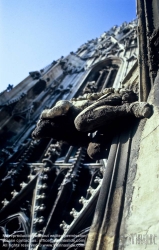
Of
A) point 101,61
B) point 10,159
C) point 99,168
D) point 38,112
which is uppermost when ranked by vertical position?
point 101,61

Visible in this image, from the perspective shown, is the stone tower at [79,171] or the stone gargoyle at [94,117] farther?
the stone gargoyle at [94,117]

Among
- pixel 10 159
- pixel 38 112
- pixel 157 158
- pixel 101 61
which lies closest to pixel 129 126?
pixel 157 158

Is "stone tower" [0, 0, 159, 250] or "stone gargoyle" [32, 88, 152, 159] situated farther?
"stone gargoyle" [32, 88, 152, 159]

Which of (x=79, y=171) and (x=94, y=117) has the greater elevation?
(x=79, y=171)

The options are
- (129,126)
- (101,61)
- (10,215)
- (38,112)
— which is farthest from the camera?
(101,61)

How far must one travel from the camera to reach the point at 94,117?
2182mm

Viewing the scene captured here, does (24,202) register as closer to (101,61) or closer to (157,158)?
(157,158)

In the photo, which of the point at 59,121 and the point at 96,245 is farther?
the point at 59,121

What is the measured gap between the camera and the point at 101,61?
16.6 meters

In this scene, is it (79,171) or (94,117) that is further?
(79,171)

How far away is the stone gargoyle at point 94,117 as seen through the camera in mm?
2156

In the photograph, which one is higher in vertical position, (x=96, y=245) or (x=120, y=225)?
(x=120, y=225)

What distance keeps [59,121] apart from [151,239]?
1.49 m

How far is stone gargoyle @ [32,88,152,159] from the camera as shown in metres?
2.16
